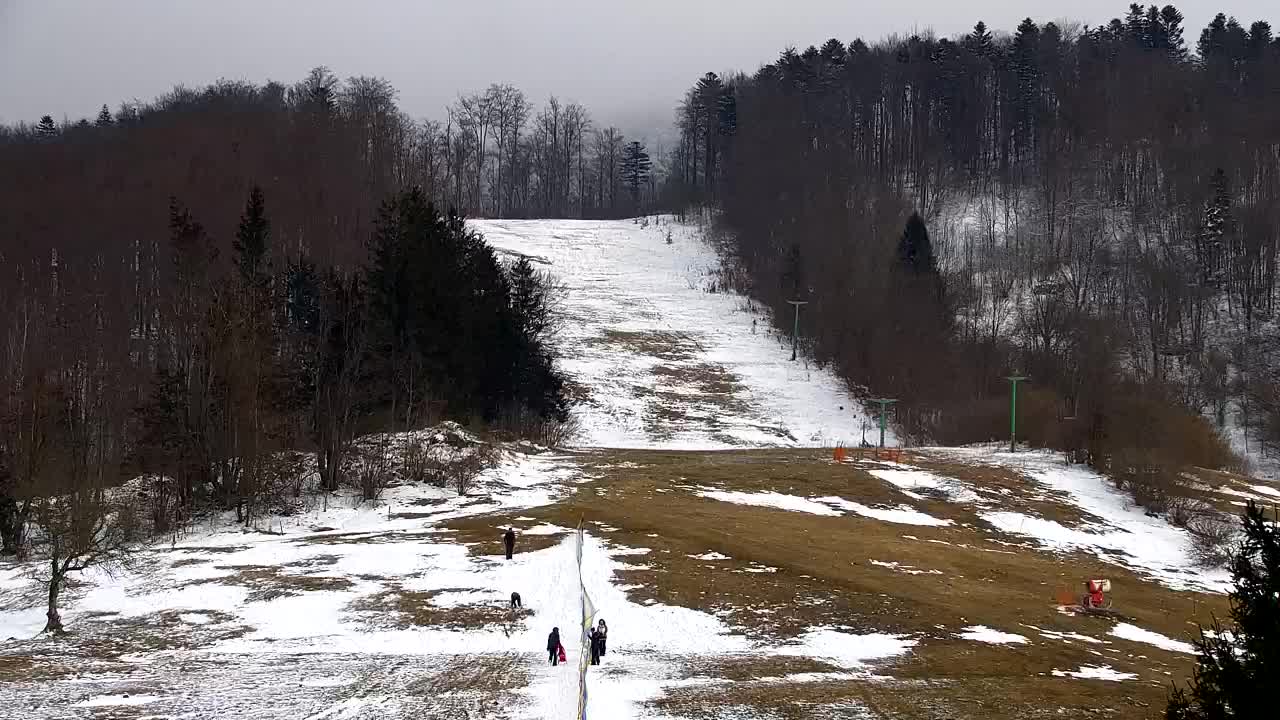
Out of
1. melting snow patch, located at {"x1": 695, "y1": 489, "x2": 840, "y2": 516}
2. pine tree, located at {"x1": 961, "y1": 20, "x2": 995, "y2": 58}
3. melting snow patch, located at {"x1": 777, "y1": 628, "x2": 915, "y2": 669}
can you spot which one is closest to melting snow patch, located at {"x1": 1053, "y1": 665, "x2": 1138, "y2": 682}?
melting snow patch, located at {"x1": 777, "y1": 628, "x2": 915, "y2": 669}

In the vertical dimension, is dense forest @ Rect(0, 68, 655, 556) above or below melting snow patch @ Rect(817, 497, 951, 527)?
above

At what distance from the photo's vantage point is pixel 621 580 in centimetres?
2155

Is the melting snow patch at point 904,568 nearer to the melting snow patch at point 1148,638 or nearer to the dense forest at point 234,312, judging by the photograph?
the melting snow patch at point 1148,638

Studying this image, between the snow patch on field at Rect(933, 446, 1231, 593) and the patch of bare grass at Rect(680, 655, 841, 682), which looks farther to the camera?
the snow patch on field at Rect(933, 446, 1231, 593)

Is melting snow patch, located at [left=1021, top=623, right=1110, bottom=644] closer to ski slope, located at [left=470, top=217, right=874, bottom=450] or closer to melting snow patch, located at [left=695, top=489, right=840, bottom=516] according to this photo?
melting snow patch, located at [left=695, top=489, right=840, bottom=516]

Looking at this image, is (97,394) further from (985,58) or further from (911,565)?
(985,58)

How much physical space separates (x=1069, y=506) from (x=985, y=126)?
7486 centimetres

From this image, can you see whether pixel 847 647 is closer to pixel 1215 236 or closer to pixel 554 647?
pixel 554 647

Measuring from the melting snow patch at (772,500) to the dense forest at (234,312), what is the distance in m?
13.0

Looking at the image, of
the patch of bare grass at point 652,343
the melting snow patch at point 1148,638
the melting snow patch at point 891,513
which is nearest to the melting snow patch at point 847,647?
the melting snow patch at point 1148,638

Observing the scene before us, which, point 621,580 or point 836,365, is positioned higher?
point 836,365

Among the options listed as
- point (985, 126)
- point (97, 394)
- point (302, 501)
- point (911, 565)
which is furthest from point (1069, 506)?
point (985, 126)

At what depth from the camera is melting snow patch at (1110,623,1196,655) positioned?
1883 cm

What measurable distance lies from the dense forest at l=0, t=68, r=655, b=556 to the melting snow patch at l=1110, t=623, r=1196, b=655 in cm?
2341
